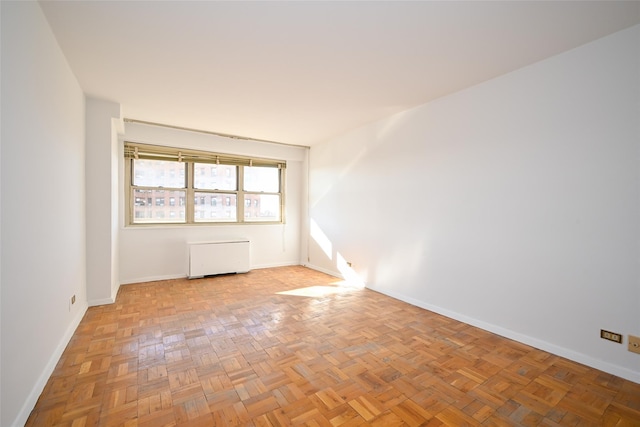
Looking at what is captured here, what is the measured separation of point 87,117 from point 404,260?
446 centimetres

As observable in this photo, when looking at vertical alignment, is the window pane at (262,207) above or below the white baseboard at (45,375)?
above

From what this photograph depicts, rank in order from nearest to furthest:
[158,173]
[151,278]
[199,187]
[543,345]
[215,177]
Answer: [543,345] < [151,278] < [158,173] < [199,187] < [215,177]

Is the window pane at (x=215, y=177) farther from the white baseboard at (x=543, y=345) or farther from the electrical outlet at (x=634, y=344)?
the electrical outlet at (x=634, y=344)

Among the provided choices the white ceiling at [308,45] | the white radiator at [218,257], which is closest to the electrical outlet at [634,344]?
the white ceiling at [308,45]

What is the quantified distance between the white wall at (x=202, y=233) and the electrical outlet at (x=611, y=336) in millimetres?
5015

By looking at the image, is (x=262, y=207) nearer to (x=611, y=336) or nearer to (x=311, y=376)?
(x=311, y=376)

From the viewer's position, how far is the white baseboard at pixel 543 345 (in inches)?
84.4

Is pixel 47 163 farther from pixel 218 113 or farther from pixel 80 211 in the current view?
pixel 218 113

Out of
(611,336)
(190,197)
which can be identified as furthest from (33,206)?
(611,336)

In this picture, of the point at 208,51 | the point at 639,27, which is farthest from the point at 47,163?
the point at 639,27

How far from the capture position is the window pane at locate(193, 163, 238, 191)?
533 cm

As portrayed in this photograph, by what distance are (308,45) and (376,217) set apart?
8.91ft

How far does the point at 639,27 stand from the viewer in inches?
81.5

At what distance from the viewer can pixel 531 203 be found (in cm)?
266
